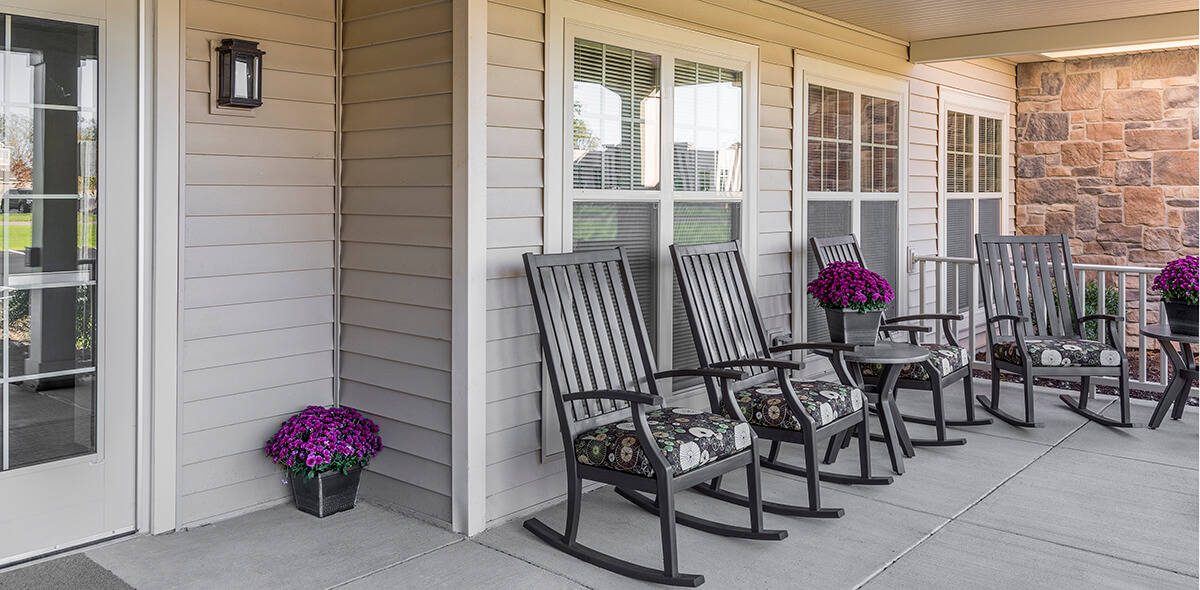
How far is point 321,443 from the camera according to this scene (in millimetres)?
3525

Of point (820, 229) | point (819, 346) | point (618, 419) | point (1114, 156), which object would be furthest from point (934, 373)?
point (1114, 156)

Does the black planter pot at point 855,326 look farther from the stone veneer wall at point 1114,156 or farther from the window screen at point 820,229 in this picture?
the stone veneer wall at point 1114,156

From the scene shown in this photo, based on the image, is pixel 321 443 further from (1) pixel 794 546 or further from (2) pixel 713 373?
(1) pixel 794 546

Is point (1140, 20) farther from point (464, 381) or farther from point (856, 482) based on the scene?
point (464, 381)

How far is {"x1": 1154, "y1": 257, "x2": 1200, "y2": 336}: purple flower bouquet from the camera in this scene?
4742mm

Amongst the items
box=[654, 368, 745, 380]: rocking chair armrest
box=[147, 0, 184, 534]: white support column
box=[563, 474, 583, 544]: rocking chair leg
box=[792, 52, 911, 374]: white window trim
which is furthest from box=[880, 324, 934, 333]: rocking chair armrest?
box=[147, 0, 184, 534]: white support column

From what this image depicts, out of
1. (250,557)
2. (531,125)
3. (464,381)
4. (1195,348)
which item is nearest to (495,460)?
(464,381)

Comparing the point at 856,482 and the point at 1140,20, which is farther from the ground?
the point at 1140,20

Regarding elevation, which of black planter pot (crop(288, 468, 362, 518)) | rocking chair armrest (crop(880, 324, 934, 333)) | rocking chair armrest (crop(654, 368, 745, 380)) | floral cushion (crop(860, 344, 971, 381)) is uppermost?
rocking chair armrest (crop(880, 324, 934, 333))

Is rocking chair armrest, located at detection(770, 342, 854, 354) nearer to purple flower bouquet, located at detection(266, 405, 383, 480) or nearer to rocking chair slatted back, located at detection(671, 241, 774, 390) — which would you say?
rocking chair slatted back, located at detection(671, 241, 774, 390)

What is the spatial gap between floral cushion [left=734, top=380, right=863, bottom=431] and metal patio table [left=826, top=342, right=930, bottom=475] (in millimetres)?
286

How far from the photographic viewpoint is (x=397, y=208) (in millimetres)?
3613

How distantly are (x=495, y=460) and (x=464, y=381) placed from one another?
0.35 meters

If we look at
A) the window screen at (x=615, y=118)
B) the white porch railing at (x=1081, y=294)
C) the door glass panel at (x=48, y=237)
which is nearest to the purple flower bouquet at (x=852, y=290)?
the window screen at (x=615, y=118)
